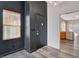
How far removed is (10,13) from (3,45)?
1317mm

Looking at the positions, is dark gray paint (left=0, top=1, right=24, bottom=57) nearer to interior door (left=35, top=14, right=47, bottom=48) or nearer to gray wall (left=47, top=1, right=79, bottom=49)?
interior door (left=35, top=14, right=47, bottom=48)

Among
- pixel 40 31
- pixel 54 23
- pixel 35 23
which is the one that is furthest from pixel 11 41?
pixel 54 23

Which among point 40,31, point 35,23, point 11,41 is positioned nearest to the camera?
point 11,41

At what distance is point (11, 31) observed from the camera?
402 centimetres

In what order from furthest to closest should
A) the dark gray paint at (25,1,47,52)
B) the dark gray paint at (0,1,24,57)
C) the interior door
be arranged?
the interior door, the dark gray paint at (25,1,47,52), the dark gray paint at (0,1,24,57)

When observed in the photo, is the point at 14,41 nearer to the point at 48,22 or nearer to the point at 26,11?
the point at 26,11

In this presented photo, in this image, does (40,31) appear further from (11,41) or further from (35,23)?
(11,41)

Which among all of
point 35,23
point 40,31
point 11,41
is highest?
point 35,23

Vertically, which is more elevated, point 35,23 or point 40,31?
point 35,23

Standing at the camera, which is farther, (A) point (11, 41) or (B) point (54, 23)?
(B) point (54, 23)

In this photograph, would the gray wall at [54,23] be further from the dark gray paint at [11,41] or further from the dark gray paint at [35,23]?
the dark gray paint at [11,41]

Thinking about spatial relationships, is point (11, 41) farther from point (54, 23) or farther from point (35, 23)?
point (54, 23)

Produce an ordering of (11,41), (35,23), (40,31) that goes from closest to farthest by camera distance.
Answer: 1. (11,41)
2. (35,23)
3. (40,31)

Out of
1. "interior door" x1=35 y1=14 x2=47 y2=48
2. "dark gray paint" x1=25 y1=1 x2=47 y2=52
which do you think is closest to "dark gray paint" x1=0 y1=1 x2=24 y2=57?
"dark gray paint" x1=25 y1=1 x2=47 y2=52
